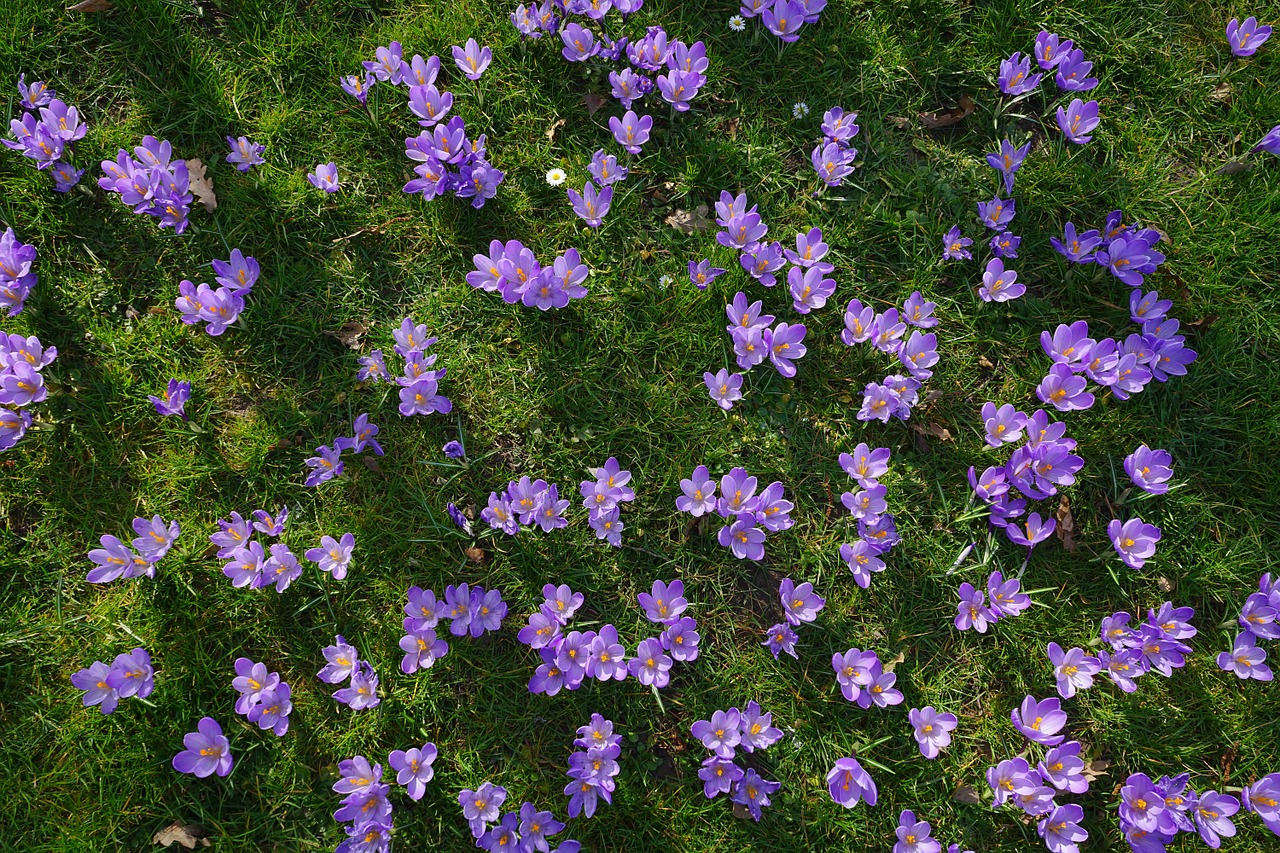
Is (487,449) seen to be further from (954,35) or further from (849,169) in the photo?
(954,35)

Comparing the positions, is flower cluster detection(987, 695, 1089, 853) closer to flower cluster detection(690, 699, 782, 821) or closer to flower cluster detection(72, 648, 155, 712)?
flower cluster detection(690, 699, 782, 821)

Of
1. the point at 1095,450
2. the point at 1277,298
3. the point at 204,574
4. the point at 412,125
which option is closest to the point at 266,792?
the point at 204,574

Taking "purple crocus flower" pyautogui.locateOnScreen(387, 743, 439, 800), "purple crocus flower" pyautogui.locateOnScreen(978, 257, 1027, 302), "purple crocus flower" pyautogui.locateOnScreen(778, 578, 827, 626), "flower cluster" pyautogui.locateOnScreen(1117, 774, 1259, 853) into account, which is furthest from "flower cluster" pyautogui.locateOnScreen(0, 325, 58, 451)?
"flower cluster" pyautogui.locateOnScreen(1117, 774, 1259, 853)

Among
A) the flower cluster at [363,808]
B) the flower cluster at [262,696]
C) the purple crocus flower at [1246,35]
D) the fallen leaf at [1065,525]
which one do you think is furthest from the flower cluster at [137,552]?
the purple crocus flower at [1246,35]

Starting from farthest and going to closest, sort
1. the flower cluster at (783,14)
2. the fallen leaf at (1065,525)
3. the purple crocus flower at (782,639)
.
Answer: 1. the flower cluster at (783,14)
2. the fallen leaf at (1065,525)
3. the purple crocus flower at (782,639)

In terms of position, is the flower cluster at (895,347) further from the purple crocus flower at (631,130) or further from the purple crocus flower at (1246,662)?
the purple crocus flower at (1246,662)

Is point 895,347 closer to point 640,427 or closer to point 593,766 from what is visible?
point 640,427

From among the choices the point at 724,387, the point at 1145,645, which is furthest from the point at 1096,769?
the point at 724,387
